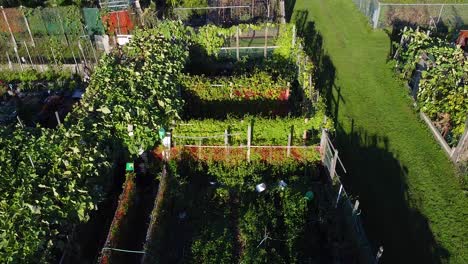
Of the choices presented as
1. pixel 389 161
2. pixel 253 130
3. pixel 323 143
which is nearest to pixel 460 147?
pixel 389 161

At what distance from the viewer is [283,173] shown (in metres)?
13.4

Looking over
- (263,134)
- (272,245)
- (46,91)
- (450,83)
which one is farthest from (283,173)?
(46,91)

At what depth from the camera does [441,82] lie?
15.0 metres

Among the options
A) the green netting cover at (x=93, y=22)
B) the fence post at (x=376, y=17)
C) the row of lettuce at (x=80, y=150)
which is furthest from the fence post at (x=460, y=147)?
the green netting cover at (x=93, y=22)

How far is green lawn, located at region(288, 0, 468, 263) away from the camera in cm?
1145

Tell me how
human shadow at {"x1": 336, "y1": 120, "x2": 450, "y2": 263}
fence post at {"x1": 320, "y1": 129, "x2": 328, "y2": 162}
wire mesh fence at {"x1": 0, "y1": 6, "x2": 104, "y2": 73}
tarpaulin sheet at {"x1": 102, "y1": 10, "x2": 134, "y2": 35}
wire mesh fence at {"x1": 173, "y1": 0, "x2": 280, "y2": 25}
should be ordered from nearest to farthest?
human shadow at {"x1": 336, "y1": 120, "x2": 450, "y2": 263} → fence post at {"x1": 320, "y1": 129, "x2": 328, "y2": 162} → wire mesh fence at {"x1": 0, "y1": 6, "x2": 104, "y2": 73} → tarpaulin sheet at {"x1": 102, "y1": 10, "x2": 134, "y2": 35} → wire mesh fence at {"x1": 173, "y1": 0, "x2": 280, "y2": 25}

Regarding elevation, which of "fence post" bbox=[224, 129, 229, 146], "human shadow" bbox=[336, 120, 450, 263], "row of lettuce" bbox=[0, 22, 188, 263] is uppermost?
"row of lettuce" bbox=[0, 22, 188, 263]

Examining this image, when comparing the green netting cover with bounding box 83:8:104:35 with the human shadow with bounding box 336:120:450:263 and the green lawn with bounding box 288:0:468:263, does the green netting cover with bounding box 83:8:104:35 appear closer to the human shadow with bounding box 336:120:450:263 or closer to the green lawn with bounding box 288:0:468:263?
the green lawn with bounding box 288:0:468:263

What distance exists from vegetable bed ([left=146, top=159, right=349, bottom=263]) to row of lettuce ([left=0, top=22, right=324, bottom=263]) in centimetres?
192

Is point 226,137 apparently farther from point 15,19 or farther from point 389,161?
point 15,19

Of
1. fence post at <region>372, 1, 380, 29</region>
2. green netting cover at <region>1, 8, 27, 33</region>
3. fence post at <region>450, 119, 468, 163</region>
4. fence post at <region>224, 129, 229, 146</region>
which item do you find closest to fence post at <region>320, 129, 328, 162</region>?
fence post at <region>224, 129, 229, 146</region>

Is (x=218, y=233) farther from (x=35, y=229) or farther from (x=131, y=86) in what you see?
(x=131, y=86)

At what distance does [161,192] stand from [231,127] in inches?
126

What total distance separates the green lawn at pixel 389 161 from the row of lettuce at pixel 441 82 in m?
0.72
